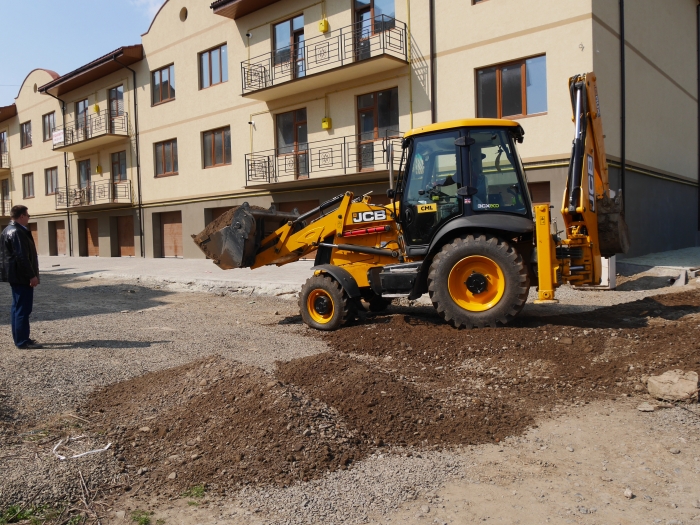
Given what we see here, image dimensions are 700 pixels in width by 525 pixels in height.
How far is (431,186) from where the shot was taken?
7309 millimetres

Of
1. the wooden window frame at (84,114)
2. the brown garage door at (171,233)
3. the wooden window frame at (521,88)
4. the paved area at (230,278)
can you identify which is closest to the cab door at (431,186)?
the paved area at (230,278)

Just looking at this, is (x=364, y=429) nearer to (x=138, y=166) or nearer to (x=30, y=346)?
(x=30, y=346)

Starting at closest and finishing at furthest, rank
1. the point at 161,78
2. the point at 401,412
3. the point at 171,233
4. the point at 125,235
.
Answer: the point at 401,412 < the point at 161,78 < the point at 171,233 < the point at 125,235

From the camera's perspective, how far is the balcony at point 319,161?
671 inches

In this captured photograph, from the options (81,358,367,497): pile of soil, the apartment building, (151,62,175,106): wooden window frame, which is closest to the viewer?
(81,358,367,497): pile of soil

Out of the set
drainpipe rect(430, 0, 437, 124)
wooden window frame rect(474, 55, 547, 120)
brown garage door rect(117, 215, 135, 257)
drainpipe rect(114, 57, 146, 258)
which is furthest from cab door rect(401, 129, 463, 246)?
brown garage door rect(117, 215, 135, 257)

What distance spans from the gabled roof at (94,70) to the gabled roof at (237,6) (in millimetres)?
6240

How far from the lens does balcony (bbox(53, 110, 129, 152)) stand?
26.1 metres

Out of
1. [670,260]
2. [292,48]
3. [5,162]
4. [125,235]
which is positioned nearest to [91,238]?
[125,235]

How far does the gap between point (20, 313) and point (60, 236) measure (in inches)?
1127

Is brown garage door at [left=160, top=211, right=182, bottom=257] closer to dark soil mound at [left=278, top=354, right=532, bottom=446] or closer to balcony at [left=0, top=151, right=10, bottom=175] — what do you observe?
balcony at [left=0, top=151, right=10, bottom=175]

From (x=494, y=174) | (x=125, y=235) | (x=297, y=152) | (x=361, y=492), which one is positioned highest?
(x=297, y=152)

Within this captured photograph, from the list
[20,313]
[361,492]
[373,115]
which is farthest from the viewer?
[373,115]

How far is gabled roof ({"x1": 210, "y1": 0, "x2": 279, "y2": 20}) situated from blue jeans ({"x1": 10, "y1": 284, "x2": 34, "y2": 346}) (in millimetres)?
15303
